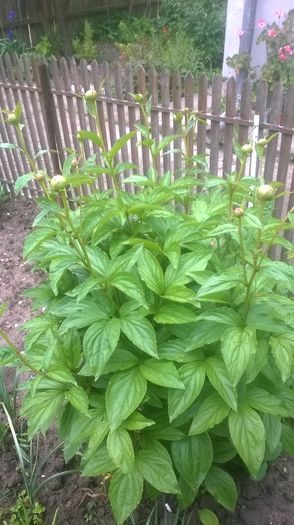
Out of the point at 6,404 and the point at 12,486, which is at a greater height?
the point at 6,404

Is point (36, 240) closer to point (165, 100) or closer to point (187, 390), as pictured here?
point (187, 390)

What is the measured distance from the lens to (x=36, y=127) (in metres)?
4.73

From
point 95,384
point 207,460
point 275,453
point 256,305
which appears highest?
point 256,305

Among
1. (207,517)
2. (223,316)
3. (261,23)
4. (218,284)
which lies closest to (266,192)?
(218,284)

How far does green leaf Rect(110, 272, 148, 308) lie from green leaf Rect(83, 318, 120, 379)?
10cm

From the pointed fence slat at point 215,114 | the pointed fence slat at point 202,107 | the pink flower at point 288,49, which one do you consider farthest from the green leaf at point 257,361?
the pink flower at point 288,49

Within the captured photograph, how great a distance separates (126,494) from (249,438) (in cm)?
44

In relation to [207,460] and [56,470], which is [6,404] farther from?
[207,460]

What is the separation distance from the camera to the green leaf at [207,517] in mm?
1791

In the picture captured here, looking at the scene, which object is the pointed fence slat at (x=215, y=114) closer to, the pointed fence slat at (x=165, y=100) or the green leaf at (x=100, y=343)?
the pointed fence slat at (x=165, y=100)

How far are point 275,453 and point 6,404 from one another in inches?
Result: 52.1

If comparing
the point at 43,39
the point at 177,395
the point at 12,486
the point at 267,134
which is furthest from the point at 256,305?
the point at 43,39

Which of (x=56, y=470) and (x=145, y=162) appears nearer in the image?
(x=56, y=470)

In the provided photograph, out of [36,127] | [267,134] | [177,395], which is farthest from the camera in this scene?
Result: [36,127]
